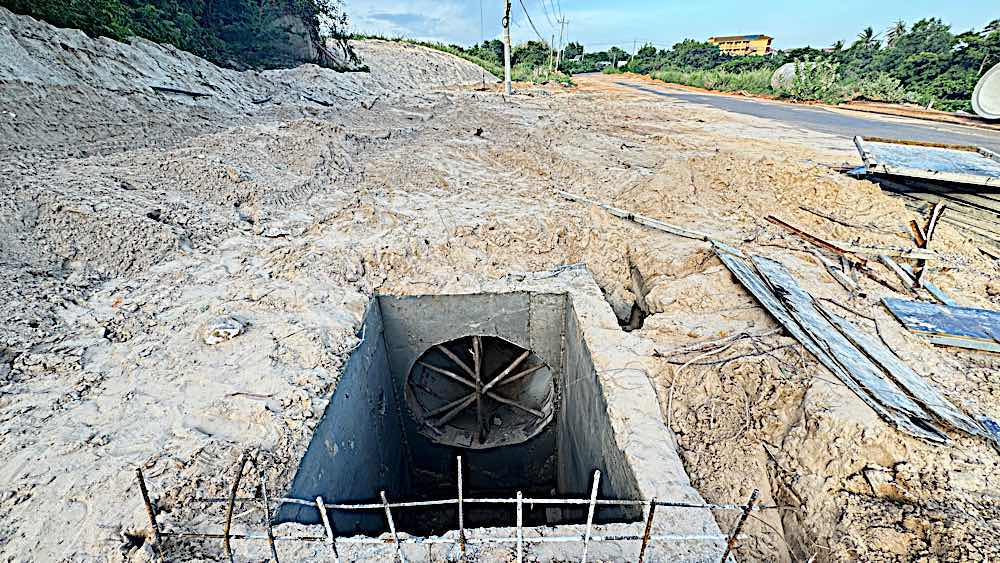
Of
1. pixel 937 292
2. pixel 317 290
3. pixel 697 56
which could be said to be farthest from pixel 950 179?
pixel 697 56

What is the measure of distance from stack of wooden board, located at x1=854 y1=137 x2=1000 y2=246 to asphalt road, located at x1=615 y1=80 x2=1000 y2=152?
6.75 m

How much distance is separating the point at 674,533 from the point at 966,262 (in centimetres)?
706

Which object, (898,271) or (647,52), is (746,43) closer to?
(647,52)

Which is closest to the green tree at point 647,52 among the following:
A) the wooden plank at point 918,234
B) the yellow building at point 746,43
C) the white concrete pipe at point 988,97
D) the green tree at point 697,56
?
the green tree at point 697,56

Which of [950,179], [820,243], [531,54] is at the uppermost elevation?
[531,54]

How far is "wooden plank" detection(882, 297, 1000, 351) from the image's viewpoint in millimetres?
4734

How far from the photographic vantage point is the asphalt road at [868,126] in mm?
14000

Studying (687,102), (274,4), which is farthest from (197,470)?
(687,102)

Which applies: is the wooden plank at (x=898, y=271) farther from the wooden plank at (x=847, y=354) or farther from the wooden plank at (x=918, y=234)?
the wooden plank at (x=847, y=354)

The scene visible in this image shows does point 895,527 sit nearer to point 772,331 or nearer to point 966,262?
point 772,331

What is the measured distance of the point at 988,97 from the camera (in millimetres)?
16484

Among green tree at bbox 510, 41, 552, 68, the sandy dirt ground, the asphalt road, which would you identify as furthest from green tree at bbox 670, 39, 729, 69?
the sandy dirt ground

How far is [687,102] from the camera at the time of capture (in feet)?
76.7

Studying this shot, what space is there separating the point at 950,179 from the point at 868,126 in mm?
11604
